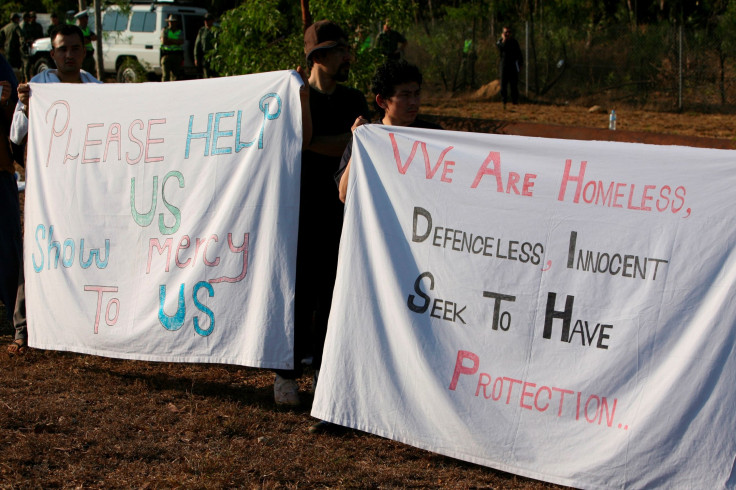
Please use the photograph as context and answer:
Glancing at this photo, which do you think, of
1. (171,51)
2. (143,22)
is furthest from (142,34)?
(171,51)

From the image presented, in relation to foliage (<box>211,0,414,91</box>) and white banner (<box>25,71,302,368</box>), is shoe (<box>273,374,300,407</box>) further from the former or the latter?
foliage (<box>211,0,414,91</box>)

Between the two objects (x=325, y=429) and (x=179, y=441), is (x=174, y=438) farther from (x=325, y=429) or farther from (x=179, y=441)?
(x=325, y=429)

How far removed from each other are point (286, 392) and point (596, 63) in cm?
1897

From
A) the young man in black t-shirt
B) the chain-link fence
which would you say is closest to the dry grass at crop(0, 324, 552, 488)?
the young man in black t-shirt

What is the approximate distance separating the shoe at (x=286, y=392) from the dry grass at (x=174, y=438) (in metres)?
0.05

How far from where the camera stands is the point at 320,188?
462cm

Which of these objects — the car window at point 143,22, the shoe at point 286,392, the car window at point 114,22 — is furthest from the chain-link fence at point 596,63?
the shoe at point 286,392

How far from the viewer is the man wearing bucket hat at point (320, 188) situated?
4543 millimetres

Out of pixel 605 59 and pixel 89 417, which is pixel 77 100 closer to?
pixel 89 417

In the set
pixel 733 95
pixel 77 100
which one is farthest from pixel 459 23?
pixel 77 100

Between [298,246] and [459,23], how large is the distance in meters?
20.2

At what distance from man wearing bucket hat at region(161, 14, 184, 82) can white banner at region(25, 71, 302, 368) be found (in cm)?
1307

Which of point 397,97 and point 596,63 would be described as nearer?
point 397,97

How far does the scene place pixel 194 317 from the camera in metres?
4.57
